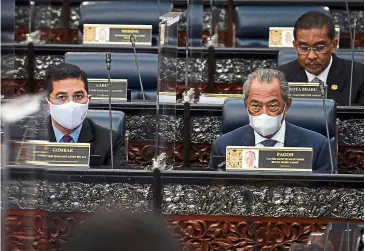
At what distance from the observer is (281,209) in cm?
538

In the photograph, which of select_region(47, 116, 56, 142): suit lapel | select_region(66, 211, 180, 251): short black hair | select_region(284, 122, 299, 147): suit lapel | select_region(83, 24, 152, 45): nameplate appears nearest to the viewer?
select_region(66, 211, 180, 251): short black hair

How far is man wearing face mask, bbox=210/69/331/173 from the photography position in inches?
233

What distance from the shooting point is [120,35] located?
812 centimetres

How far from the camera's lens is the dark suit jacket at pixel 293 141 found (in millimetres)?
5867

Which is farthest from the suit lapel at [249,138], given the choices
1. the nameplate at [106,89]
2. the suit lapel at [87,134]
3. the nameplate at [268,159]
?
the nameplate at [106,89]

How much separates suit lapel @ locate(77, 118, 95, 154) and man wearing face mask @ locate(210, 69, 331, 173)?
1.91 feet

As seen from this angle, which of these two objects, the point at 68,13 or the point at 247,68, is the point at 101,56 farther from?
the point at 68,13

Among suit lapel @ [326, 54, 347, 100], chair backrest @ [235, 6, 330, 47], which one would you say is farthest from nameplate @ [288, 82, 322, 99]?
chair backrest @ [235, 6, 330, 47]

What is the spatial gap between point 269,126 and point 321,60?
1436 mm

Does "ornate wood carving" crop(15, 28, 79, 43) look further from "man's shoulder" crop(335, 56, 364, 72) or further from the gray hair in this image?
the gray hair

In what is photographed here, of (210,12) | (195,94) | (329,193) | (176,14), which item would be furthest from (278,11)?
(329,193)

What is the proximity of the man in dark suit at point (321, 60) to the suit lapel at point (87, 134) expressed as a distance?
161 centimetres

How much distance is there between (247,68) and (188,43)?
0.44 metres

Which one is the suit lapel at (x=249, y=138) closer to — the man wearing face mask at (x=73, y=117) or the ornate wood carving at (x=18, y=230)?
the man wearing face mask at (x=73, y=117)
